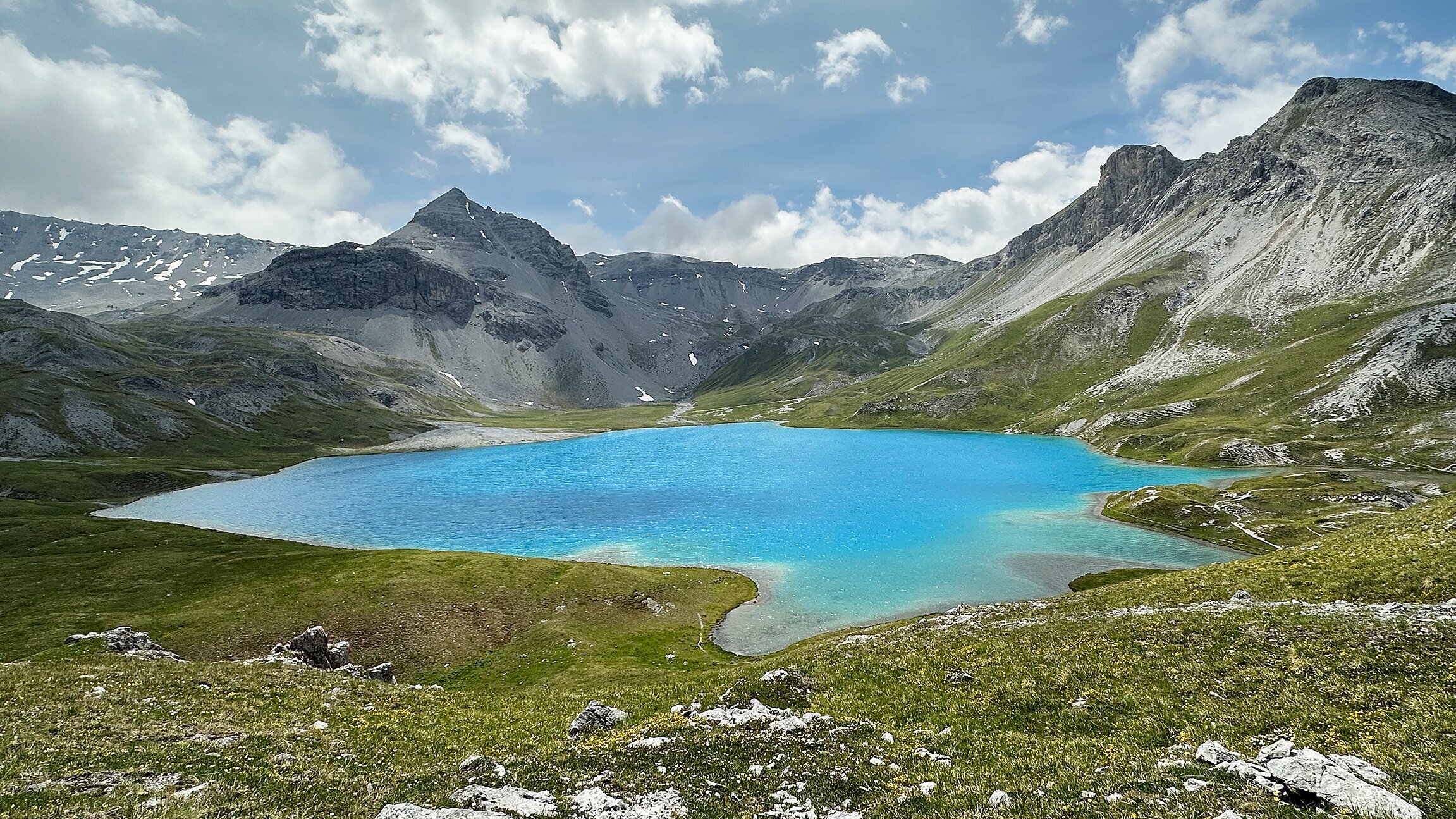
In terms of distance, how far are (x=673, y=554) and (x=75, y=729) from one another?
69.8 metres

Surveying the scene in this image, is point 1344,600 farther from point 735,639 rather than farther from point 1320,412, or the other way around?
point 1320,412

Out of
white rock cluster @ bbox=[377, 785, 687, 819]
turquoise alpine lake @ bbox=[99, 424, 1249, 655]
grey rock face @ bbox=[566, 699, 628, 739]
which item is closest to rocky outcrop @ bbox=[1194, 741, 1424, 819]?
white rock cluster @ bbox=[377, 785, 687, 819]

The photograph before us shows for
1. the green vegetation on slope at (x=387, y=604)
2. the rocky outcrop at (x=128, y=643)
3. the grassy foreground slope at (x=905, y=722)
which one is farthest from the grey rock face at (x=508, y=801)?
the green vegetation on slope at (x=387, y=604)

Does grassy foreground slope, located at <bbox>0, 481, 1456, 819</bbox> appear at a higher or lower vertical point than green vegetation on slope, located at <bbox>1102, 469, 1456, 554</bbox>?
higher

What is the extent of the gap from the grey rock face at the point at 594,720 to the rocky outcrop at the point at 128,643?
Result: 26.1 metres

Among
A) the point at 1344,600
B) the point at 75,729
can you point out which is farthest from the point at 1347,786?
the point at 75,729

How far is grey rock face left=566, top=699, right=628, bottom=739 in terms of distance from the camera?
20.5 m

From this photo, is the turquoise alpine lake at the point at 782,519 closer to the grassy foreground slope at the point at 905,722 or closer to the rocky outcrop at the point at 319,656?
the rocky outcrop at the point at 319,656

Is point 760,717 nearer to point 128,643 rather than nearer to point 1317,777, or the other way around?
point 1317,777

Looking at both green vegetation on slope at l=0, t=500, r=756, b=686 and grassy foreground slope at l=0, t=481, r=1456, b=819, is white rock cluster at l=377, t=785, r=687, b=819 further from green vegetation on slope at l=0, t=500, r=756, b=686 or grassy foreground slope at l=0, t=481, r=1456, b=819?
green vegetation on slope at l=0, t=500, r=756, b=686

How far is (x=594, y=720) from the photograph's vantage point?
839 inches

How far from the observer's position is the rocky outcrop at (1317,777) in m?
9.58

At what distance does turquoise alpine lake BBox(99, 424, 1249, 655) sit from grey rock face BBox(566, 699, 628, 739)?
32.0 m

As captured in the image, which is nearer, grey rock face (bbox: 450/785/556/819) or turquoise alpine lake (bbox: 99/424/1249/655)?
grey rock face (bbox: 450/785/556/819)
